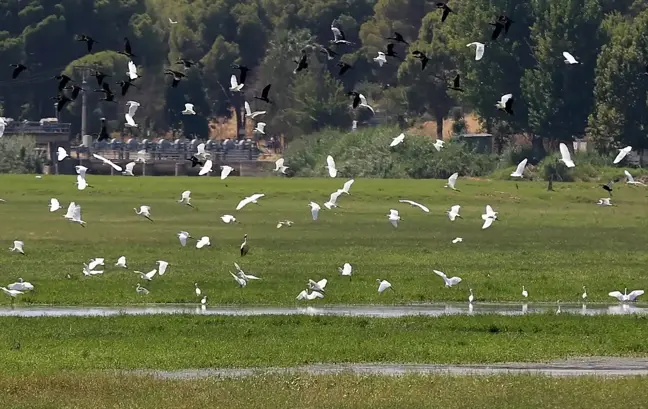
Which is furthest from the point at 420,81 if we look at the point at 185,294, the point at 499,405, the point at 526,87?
the point at 499,405

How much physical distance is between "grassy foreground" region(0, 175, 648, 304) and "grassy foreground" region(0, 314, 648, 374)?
480 centimetres

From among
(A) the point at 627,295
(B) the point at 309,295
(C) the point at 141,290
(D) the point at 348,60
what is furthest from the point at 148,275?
(D) the point at 348,60

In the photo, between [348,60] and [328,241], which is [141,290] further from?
[348,60]

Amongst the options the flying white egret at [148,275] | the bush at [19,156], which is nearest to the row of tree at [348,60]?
the bush at [19,156]

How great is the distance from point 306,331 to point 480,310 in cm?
528

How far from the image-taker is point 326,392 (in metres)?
21.6

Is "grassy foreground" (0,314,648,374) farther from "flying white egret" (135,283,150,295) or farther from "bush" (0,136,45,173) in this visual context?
"bush" (0,136,45,173)

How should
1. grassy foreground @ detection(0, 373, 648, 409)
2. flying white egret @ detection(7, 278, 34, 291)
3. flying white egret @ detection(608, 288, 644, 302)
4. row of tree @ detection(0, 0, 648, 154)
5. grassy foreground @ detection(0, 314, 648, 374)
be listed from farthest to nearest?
1. row of tree @ detection(0, 0, 648, 154)
2. flying white egret @ detection(7, 278, 34, 291)
3. flying white egret @ detection(608, 288, 644, 302)
4. grassy foreground @ detection(0, 314, 648, 374)
5. grassy foreground @ detection(0, 373, 648, 409)

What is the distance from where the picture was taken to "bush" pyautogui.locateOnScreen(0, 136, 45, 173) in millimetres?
94000

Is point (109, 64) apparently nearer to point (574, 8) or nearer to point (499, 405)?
point (574, 8)

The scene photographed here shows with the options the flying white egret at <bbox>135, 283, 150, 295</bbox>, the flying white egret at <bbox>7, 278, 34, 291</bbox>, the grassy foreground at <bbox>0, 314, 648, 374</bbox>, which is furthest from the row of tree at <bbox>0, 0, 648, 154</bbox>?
the grassy foreground at <bbox>0, 314, 648, 374</bbox>

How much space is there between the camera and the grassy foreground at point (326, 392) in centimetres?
2078

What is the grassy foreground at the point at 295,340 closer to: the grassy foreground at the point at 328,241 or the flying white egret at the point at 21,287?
the flying white egret at the point at 21,287

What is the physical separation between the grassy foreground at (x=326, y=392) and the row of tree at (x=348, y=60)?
238 feet
